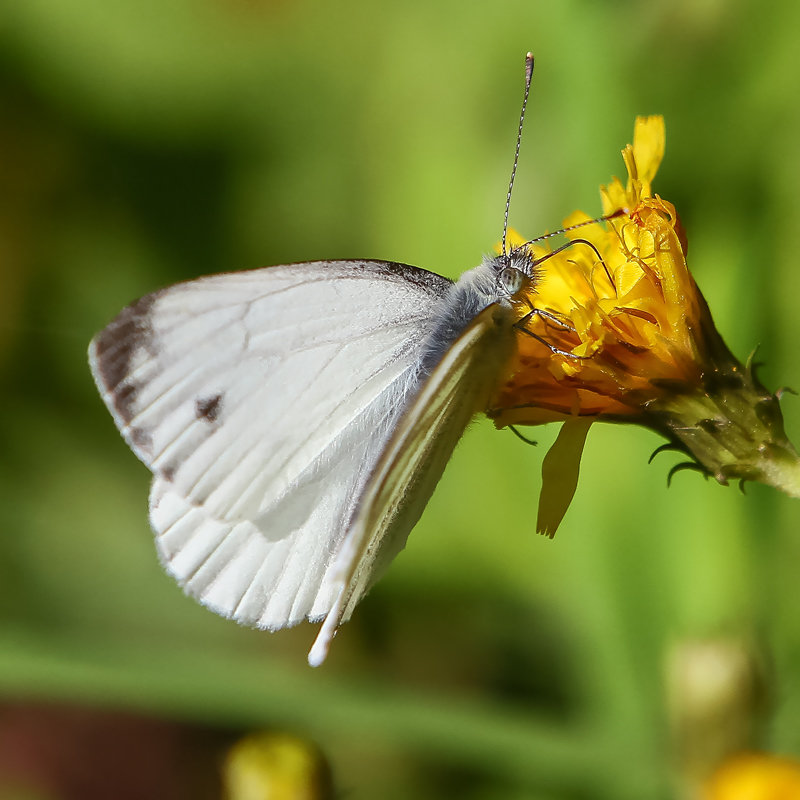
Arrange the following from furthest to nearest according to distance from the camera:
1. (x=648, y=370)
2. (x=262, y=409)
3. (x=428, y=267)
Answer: (x=428, y=267)
(x=262, y=409)
(x=648, y=370)

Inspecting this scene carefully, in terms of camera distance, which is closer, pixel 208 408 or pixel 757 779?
pixel 208 408

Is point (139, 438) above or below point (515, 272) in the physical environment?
below

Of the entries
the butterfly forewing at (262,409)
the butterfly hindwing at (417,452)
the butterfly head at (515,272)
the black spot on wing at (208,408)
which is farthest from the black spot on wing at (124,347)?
the butterfly head at (515,272)

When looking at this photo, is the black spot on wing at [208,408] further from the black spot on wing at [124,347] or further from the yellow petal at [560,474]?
the yellow petal at [560,474]

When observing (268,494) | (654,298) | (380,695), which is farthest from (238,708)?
(654,298)

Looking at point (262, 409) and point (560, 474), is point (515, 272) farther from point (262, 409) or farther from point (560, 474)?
point (262, 409)

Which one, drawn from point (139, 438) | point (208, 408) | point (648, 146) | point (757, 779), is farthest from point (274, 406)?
point (757, 779)
